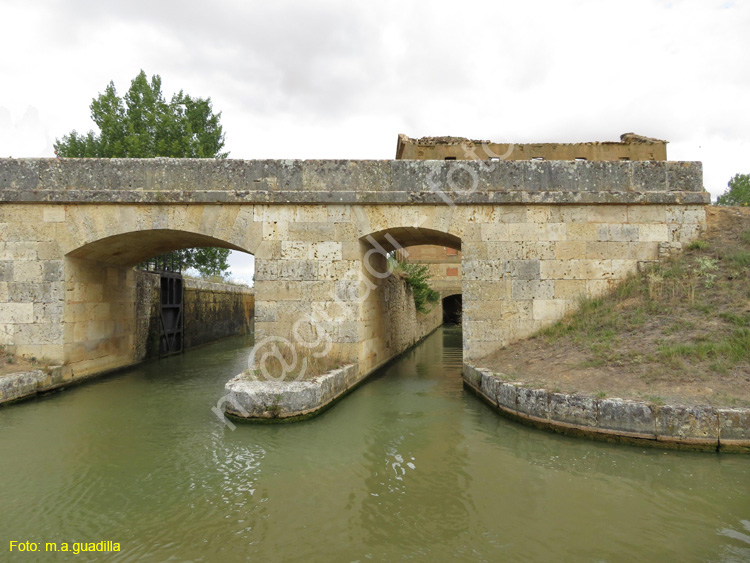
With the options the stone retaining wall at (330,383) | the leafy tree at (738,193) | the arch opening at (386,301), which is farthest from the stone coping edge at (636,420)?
the leafy tree at (738,193)

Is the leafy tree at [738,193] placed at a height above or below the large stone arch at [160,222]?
above

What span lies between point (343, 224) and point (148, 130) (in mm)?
14581

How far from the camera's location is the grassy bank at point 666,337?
5215mm

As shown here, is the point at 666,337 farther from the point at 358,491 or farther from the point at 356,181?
the point at 356,181

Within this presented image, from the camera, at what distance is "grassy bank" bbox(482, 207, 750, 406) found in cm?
521

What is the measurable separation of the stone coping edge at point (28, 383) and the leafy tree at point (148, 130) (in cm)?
1154

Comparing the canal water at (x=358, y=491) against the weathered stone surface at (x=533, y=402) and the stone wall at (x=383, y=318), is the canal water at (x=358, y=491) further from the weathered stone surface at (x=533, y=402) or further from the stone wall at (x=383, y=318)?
the stone wall at (x=383, y=318)

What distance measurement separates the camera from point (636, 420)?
15.8 ft

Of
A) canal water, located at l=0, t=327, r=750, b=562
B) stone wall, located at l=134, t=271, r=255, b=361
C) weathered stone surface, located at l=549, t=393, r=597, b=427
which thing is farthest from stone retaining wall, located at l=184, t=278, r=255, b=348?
weathered stone surface, located at l=549, t=393, r=597, b=427

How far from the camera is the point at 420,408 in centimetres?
675

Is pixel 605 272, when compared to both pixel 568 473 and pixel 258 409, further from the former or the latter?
pixel 258 409

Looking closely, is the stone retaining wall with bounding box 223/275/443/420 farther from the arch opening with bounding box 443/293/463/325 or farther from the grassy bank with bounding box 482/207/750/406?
the arch opening with bounding box 443/293/463/325

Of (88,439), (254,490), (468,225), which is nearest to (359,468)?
(254,490)

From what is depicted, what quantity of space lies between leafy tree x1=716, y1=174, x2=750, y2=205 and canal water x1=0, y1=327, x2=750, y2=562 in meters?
37.8
